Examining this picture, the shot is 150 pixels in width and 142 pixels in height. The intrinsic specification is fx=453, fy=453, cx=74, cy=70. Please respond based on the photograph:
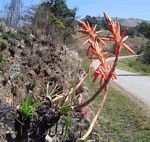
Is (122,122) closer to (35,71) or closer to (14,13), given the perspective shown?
(35,71)

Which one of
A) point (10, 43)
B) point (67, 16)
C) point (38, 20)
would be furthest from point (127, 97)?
point (67, 16)

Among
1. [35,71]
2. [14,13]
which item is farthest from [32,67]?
[14,13]

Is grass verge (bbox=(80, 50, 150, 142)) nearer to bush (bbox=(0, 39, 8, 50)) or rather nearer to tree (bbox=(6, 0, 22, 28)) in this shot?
bush (bbox=(0, 39, 8, 50))

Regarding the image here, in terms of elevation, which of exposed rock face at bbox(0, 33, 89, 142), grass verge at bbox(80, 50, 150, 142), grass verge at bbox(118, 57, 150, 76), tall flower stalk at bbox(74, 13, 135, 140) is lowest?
grass verge at bbox(118, 57, 150, 76)

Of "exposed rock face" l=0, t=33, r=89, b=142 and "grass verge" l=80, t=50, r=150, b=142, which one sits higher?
"exposed rock face" l=0, t=33, r=89, b=142

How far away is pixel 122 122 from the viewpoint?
1322 cm

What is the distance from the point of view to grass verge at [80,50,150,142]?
10.9 m

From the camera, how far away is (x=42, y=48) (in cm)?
1362

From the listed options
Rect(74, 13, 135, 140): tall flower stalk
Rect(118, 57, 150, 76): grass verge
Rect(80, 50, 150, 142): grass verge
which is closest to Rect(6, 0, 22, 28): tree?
Rect(80, 50, 150, 142): grass verge

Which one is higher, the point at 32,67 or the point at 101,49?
the point at 101,49

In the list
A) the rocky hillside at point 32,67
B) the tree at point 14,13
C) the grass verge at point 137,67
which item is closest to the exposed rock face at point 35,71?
the rocky hillside at point 32,67

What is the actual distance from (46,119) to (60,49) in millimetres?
11335

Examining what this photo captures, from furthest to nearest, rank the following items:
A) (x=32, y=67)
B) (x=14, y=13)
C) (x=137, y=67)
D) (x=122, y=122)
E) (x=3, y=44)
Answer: (x=137, y=67), (x=14, y=13), (x=122, y=122), (x=32, y=67), (x=3, y=44)

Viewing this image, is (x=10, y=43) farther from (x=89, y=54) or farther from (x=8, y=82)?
(x=89, y=54)
